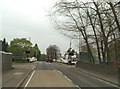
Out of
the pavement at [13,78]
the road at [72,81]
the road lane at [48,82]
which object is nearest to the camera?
the pavement at [13,78]

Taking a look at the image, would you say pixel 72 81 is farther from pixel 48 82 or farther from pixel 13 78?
pixel 13 78

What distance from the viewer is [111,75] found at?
29.5 meters

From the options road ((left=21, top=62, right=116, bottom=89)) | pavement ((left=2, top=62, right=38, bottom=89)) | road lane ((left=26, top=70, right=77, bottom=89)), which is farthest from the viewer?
road ((left=21, top=62, right=116, bottom=89))

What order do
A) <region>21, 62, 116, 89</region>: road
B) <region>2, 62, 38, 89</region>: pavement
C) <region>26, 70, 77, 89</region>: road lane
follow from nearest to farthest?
<region>2, 62, 38, 89</region>: pavement, <region>26, 70, 77, 89</region>: road lane, <region>21, 62, 116, 89</region>: road

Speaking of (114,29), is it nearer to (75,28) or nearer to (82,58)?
(75,28)

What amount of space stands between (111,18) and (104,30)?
6.27m

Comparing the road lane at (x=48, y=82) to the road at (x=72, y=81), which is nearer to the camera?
the road lane at (x=48, y=82)

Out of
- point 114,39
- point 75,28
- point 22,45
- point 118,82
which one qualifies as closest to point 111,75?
point 118,82

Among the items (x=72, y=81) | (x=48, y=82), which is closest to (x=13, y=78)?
(x=48, y=82)

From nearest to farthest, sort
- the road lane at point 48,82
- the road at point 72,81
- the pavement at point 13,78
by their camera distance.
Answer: the pavement at point 13,78
the road lane at point 48,82
the road at point 72,81

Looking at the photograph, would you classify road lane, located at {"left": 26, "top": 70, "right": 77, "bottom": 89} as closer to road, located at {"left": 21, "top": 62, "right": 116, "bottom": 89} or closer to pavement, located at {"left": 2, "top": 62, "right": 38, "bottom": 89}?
road, located at {"left": 21, "top": 62, "right": 116, "bottom": 89}

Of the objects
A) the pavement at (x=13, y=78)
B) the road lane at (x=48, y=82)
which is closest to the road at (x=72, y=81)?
the road lane at (x=48, y=82)

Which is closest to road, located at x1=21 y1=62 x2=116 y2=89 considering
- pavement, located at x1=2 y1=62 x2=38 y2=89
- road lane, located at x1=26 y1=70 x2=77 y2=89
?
road lane, located at x1=26 y1=70 x2=77 y2=89

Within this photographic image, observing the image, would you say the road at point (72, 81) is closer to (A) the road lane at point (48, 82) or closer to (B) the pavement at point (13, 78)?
(A) the road lane at point (48, 82)
